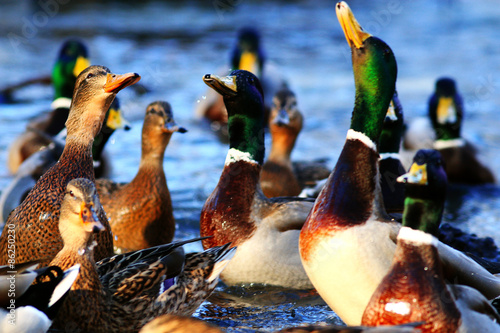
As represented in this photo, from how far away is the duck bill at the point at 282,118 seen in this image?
260 inches

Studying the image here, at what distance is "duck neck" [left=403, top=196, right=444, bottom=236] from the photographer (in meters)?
3.55

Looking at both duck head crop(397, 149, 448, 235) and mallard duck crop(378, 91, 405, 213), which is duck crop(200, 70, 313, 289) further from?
duck head crop(397, 149, 448, 235)

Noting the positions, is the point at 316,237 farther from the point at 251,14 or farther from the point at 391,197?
the point at 251,14

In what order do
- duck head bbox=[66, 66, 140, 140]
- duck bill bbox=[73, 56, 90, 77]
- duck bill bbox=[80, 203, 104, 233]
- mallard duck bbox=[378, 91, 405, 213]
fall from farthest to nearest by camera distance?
1. duck bill bbox=[73, 56, 90, 77]
2. mallard duck bbox=[378, 91, 405, 213]
3. duck head bbox=[66, 66, 140, 140]
4. duck bill bbox=[80, 203, 104, 233]

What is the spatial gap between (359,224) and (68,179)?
5.68ft

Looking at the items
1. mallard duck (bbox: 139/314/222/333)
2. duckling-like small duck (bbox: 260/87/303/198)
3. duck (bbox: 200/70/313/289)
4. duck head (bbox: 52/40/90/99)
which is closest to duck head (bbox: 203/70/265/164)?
duck (bbox: 200/70/313/289)

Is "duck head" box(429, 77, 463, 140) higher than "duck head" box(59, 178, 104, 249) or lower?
higher

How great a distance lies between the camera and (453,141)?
7973mm

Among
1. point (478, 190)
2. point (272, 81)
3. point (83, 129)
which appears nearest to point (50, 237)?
point (83, 129)

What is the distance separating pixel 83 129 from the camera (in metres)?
4.60

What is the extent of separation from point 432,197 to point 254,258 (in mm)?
1575

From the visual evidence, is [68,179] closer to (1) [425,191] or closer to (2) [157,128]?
(2) [157,128]

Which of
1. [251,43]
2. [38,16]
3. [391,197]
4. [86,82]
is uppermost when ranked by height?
[38,16]

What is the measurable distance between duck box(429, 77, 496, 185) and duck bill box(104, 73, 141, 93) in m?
4.31
